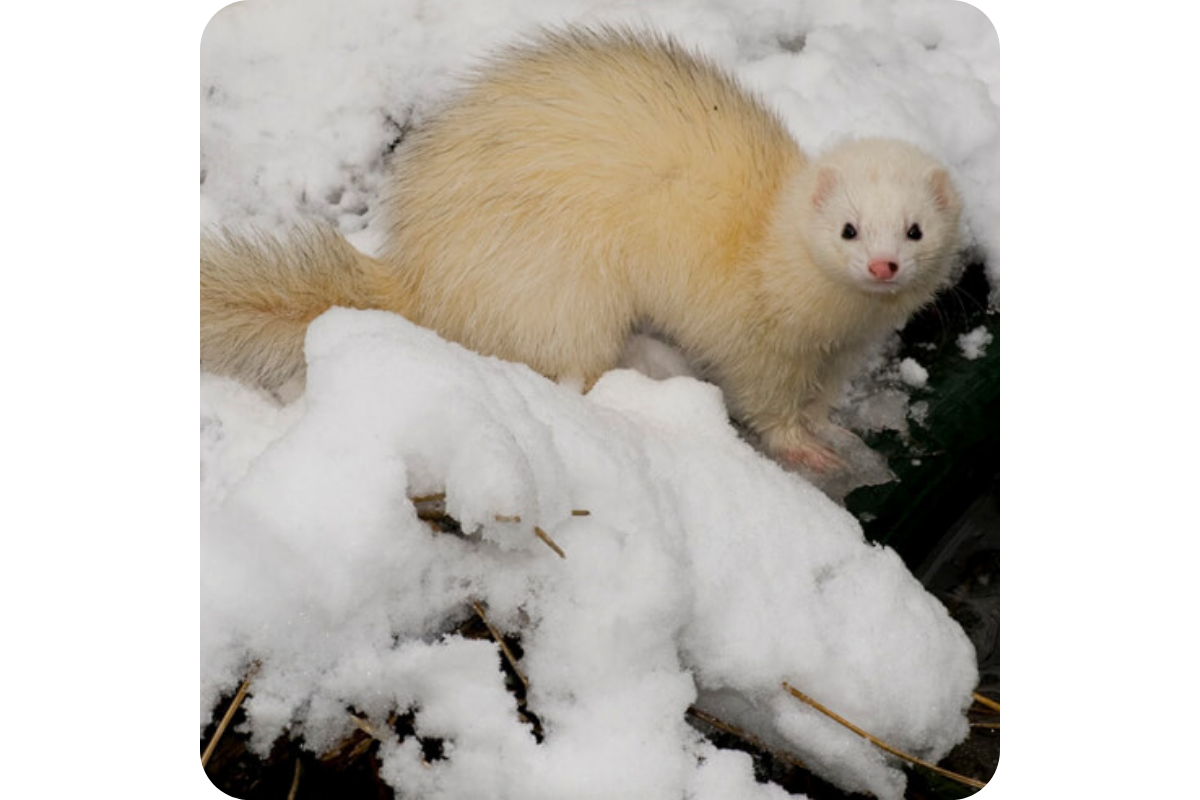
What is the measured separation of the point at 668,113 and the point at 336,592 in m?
1.29

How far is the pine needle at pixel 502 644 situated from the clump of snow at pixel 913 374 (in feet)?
4.07

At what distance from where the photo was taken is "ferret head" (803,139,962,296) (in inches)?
89.3

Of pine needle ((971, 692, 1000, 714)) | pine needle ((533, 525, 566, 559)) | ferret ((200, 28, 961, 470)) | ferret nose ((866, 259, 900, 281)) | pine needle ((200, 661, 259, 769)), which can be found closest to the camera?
pine needle ((200, 661, 259, 769))

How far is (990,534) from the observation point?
2299 mm

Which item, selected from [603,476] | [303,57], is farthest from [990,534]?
[303,57]

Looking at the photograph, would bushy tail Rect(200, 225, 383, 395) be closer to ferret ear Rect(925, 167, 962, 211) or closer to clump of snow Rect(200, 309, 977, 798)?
clump of snow Rect(200, 309, 977, 798)

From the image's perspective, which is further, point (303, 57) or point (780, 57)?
point (780, 57)

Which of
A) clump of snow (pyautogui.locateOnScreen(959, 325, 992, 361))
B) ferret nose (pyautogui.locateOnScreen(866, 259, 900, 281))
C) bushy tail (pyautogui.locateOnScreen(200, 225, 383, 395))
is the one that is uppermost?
ferret nose (pyautogui.locateOnScreen(866, 259, 900, 281))

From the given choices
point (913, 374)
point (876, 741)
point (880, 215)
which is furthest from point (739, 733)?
point (913, 374)

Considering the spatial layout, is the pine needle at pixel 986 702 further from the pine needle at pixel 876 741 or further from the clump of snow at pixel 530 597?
the pine needle at pixel 876 741

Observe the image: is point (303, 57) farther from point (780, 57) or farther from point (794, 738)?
point (794, 738)

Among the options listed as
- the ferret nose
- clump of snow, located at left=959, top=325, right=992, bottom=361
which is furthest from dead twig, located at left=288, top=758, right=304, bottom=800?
clump of snow, located at left=959, top=325, right=992, bottom=361

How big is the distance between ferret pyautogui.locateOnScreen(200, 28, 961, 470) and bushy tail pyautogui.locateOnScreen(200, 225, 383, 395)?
0.04ft

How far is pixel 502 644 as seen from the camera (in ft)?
5.58
